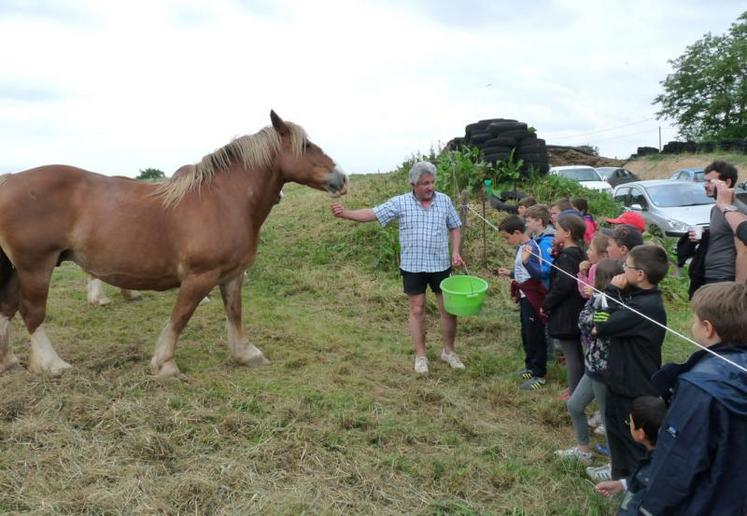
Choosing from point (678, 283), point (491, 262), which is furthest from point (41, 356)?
point (678, 283)

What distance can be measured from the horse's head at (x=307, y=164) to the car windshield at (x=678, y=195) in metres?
8.17

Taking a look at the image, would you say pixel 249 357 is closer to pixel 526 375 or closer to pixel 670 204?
pixel 526 375

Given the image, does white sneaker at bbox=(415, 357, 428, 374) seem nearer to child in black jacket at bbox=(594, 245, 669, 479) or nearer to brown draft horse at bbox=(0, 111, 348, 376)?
brown draft horse at bbox=(0, 111, 348, 376)

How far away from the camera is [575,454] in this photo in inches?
131

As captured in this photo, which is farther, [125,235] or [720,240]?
[125,235]

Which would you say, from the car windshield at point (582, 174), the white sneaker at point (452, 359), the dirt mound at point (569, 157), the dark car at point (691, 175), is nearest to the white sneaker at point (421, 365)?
the white sneaker at point (452, 359)

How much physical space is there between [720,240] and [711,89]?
40.4 meters

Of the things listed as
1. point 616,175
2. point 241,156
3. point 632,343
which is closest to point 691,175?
point 616,175

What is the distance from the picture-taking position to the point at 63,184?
4418 mm

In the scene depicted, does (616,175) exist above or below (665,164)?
below

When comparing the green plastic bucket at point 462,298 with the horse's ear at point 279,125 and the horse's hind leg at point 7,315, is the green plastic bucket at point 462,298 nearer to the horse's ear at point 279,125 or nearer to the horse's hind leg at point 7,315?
the horse's ear at point 279,125

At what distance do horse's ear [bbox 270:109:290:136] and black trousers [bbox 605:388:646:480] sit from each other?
10.3 feet

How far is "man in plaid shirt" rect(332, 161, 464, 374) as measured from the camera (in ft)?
15.8

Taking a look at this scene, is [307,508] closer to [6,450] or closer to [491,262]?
[6,450]
